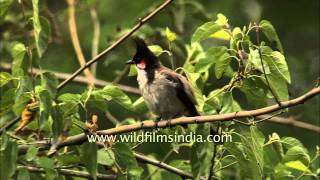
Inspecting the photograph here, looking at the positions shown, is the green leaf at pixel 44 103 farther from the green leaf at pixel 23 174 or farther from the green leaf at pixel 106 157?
the green leaf at pixel 106 157

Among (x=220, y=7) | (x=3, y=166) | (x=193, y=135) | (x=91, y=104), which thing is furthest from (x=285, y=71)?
(x=220, y=7)

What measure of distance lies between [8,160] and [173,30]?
308 centimetres

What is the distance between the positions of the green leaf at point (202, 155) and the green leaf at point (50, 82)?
1.93ft

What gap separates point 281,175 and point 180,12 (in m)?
2.14

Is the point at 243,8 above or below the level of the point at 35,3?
above

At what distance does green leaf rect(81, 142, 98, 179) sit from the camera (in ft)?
11.0

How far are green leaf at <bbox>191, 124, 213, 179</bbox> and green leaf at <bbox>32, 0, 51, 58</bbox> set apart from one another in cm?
69

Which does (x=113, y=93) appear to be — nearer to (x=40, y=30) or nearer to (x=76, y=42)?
(x=40, y=30)

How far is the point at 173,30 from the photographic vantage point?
241 inches

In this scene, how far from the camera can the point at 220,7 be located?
24.8 feet

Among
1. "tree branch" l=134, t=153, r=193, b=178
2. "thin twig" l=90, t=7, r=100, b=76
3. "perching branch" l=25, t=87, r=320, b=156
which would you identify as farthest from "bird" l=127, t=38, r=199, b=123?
"thin twig" l=90, t=7, r=100, b=76

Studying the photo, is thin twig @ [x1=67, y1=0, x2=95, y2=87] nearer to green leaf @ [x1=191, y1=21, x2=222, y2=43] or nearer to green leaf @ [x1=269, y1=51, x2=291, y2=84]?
green leaf @ [x1=191, y1=21, x2=222, y2=43]

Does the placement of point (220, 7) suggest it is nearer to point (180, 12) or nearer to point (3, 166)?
point (180, 12)

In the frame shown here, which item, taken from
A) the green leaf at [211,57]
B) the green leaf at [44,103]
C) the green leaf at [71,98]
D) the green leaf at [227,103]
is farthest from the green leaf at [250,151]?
the green leaf at [44,103]
